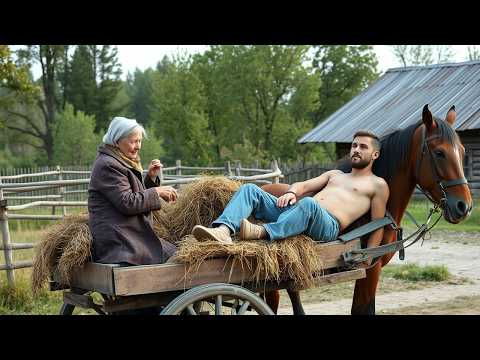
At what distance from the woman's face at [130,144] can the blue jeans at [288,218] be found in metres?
0.68

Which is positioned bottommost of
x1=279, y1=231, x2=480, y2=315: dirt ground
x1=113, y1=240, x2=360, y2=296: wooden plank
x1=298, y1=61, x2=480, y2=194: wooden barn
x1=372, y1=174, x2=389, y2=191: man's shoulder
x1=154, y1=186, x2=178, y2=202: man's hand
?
x1=279, y1=231, x2=480, y2=315: dirt ground

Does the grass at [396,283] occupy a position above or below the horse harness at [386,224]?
below

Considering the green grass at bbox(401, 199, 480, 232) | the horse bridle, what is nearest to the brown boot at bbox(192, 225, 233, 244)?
the horse bridle

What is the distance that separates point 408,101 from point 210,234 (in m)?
19.4

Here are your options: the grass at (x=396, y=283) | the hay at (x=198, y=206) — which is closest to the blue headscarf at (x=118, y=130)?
the hay at (x=198, y=206)

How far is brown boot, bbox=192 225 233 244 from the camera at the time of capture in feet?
11.4

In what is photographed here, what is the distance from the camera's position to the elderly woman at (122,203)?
3533 mm

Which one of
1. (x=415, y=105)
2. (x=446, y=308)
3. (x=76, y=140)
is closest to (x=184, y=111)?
(x=76, y=140)

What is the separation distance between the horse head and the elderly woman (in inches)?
76.3

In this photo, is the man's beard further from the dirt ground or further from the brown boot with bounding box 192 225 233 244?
the dirt ground

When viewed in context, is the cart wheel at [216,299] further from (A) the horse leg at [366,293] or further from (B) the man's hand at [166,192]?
(A) the horse leg at [366,293]

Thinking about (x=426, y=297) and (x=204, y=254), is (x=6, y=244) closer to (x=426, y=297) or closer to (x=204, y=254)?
(x=204, y=254)

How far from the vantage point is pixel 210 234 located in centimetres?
348
